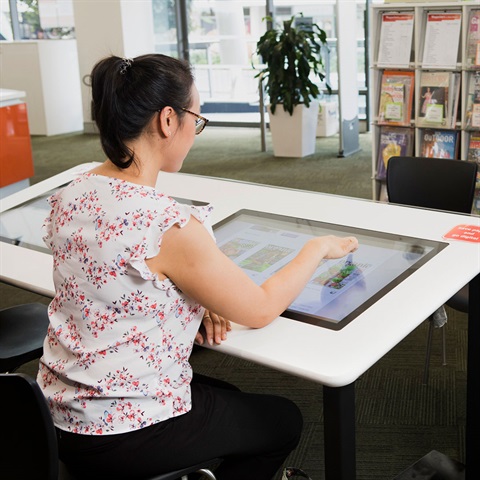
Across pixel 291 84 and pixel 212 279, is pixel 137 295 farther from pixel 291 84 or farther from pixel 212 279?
pixel 291 84

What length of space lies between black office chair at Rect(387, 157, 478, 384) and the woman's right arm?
1.42 metres

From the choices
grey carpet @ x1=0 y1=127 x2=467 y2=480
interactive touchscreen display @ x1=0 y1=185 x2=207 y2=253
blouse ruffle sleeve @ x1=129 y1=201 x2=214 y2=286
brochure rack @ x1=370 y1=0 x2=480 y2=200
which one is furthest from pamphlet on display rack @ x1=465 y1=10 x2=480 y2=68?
blouse ruffle sleeve @ x1=129 y1=201 x2=214 y2=286

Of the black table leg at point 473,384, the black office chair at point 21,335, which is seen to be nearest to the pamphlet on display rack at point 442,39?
the black table leg at point 473,384

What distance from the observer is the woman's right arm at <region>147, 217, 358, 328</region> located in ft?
5.39

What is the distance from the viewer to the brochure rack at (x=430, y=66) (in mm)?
4574

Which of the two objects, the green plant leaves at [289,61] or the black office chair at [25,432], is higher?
the green plant leaves at [289,61]

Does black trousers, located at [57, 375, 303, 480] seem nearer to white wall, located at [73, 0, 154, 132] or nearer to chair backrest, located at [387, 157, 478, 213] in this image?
chair backrest, located at [387, 157, 478, 213]

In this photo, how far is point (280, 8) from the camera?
28.1ft

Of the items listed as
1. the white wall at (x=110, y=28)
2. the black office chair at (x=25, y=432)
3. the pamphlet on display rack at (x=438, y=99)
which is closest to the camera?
the black office chair at (x=25, y=432)

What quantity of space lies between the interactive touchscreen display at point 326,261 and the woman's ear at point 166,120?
20.6 inches

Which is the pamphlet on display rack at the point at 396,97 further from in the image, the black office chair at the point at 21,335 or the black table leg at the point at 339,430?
the black table leg at the point at 339,430

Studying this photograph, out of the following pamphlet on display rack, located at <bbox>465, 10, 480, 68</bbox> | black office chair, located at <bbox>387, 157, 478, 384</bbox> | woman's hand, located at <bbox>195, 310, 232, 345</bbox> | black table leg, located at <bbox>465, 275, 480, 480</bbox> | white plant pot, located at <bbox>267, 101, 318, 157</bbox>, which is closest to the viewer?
woman's hand, located at <bbox>195, 310, 232, 345</bbox>

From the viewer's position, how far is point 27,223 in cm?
278

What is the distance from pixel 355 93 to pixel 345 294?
562 centimetres
